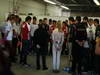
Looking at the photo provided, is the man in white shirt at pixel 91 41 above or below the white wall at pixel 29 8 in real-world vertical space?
below

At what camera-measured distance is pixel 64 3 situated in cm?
2516

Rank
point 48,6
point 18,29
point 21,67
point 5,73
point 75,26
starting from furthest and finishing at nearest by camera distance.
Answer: point 48,6 < point 18,29 < point 21,67 < point 75,26 < point 5,73

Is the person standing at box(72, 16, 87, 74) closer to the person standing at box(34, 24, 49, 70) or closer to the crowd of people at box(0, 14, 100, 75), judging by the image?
the crowd of people at box(0, 14, 100, 75)

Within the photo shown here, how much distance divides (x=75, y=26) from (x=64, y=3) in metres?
19.6

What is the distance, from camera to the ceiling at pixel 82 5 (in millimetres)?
25062

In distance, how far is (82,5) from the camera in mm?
26750

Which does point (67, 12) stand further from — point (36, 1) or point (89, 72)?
point (89, 72)

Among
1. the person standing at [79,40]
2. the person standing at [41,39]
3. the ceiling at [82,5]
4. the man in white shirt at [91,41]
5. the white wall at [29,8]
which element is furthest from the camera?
the ceiling at [82,5]

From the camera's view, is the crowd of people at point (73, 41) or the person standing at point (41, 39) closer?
the crowd of people at point (73, 41)

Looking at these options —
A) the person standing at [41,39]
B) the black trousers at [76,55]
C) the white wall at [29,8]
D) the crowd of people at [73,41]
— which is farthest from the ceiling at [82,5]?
the black trousers at [76,55]

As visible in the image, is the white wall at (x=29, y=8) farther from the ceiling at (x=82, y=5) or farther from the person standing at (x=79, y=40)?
the person standing at (x=79, y=40)

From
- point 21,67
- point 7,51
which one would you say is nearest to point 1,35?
point 7,51

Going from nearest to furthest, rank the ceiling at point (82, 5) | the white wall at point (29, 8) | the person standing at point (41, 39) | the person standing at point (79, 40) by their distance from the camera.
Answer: the person standing at point (79, 40) → the person standing at point (41, 39) → the white wall at point (29, 8) → the ceiling at point (82, 5)

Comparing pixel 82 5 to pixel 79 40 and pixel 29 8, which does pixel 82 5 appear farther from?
pixel 79 40
